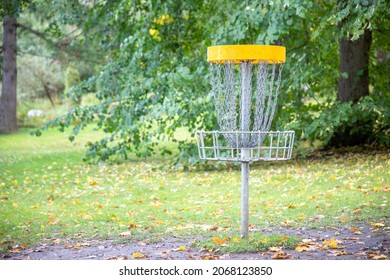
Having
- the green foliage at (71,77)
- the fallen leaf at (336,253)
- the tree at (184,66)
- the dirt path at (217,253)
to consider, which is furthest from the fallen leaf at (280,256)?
the green foliage at (71,77)

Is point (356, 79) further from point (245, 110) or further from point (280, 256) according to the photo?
point (280, 256)

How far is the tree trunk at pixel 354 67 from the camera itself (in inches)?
318

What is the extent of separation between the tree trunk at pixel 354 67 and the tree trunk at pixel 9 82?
17.3ft

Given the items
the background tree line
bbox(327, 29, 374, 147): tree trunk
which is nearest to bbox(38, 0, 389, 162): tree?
the background tree line

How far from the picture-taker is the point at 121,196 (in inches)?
247

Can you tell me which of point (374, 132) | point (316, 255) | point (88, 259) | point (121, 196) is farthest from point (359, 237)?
point (374, 132)

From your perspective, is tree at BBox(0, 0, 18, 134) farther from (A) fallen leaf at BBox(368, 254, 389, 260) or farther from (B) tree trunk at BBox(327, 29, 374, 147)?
(A) fallen leaf at BBox(368, 254, 389, 260)

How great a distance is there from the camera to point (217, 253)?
4.05 meters

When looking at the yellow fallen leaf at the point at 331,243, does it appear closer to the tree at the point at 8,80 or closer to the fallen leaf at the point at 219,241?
the fallen leaf at the point at 219,241

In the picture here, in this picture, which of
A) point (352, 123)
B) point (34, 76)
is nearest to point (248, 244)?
point (352, 123)

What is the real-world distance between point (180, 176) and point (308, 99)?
2385 mm

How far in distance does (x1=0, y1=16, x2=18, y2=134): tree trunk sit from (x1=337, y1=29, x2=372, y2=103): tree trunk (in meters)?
5.28

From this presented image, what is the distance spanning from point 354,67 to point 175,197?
10.00ft
